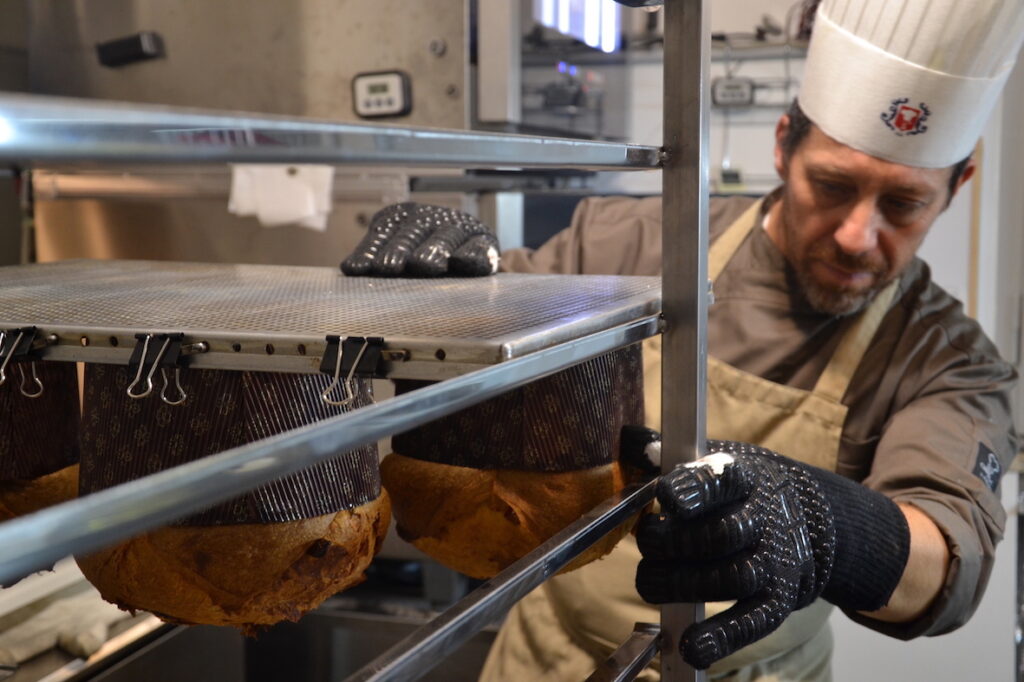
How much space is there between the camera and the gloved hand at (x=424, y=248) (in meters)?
0.88

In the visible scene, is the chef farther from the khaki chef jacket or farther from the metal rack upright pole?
the metal rack upright pole

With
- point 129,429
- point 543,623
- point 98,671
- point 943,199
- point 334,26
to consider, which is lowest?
point 543,623

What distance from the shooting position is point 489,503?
2.44ft

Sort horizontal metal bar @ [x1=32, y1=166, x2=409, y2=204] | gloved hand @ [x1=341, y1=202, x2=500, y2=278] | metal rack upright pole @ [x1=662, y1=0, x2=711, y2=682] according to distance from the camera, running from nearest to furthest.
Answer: metal rack upright pole @ [x1=662, y1=0, x2=711, y2=682] → gloved hand @ [x1=341, y1=202, x2=500, y2=278] → horizontal metal bar @ [x1=32, y1=166, x2=409, y2=204]

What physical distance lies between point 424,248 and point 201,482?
582 millimetres

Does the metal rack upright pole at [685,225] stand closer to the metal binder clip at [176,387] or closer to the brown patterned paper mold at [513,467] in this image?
the brown patterned paper mold at [513,467]

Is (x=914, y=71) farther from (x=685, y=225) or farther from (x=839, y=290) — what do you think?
(x=685, y=225)

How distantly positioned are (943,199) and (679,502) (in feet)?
3.05

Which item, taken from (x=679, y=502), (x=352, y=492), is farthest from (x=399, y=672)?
(x=679, y=502)

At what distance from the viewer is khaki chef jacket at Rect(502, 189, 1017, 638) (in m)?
1.25

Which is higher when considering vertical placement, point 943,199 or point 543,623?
point 943,199

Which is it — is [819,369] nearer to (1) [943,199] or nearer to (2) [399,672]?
(1) [943,199]

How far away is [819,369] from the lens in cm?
156

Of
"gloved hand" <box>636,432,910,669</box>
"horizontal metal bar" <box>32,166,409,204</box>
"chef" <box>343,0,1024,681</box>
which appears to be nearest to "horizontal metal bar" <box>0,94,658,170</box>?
"gloved hand" <box>636,432,910,669</box>
